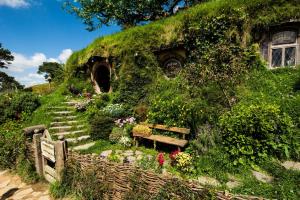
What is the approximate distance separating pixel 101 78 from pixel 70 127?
851 centimetres

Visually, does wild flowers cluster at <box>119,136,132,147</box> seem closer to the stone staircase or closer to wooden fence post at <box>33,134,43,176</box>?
the stone staircase

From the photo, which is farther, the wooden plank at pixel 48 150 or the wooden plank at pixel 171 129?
the wooden plank at pixel 171 129

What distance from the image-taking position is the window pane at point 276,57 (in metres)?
8.68

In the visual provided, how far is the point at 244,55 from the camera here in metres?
8.71

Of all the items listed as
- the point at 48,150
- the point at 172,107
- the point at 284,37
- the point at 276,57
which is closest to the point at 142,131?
the point at 172,107

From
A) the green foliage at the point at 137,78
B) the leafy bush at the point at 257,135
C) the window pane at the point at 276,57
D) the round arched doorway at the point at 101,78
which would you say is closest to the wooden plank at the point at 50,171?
the leafy bush at the point at 257,135

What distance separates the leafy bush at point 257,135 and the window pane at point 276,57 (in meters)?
4.01

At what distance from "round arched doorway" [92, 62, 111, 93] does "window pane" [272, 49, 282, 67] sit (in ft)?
32.8

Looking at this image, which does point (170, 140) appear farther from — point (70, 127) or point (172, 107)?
point (70, 127)

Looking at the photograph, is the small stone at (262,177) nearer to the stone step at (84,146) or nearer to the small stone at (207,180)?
the small stone at (207,180)

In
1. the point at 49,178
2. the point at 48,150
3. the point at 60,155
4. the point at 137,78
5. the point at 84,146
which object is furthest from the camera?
the point at 137,78

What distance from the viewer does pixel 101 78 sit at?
17.2 metres

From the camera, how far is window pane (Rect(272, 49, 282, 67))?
8.68m

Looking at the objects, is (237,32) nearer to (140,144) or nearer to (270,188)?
(140,144)
